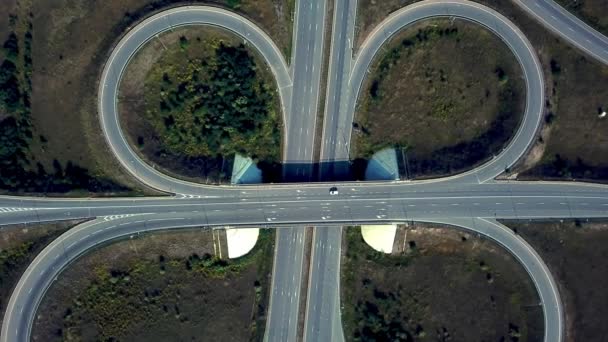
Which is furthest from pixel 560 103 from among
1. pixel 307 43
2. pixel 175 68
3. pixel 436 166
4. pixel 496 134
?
pixel 175 68

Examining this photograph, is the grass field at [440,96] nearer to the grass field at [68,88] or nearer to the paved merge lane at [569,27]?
the paved merge lane at [569,27]

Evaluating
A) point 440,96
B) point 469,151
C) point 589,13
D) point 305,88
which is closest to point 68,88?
point 305,88

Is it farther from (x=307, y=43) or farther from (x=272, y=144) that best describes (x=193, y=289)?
(x=307, y=43)

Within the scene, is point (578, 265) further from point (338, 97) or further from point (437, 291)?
point (338, 97)

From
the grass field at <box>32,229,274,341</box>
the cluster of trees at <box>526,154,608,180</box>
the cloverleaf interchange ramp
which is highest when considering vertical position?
the cluster of trees at <box>526,154,608,180</box>

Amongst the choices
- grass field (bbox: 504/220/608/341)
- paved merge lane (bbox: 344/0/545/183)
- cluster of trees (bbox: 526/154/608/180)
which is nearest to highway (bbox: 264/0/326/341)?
paved merge lane (bbox: 344/0/545/183)

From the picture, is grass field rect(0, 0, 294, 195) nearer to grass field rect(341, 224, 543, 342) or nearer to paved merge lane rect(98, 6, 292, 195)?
paved merge lane rect(98, 6, 292, 195)

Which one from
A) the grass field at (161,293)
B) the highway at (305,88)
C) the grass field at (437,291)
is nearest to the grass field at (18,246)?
the grass field at (161,293)
